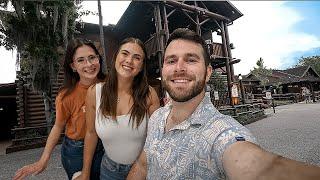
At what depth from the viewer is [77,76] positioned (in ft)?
8.51

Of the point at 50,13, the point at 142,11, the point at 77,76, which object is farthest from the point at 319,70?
the point at 77,76

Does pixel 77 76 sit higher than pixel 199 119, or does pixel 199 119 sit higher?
pixel 77 76

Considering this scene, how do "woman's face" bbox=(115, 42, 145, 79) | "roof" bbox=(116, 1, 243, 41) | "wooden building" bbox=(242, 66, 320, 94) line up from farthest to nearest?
"wooden building" bbox=(242, 66, 320, 94) < "roof" bbox=(116, 1, 243, 41) < "woman's face" bbox=(115, 42, 145, 79)

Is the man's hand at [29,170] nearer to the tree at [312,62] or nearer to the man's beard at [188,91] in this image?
the man's beard at [188,91]

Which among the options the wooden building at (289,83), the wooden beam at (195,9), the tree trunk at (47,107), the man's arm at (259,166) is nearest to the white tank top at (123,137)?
the man's arm at (259,166)

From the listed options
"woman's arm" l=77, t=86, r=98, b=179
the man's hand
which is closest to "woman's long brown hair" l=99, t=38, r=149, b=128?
"woman's arm" l=77, t=86, r=98, b=179

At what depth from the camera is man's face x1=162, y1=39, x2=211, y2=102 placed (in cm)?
154

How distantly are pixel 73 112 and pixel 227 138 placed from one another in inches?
63.6

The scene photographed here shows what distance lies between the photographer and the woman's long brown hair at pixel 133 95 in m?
1.99

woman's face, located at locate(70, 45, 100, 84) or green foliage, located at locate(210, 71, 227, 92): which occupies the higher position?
green foliage, located at locate(210, 71, 227, 92)

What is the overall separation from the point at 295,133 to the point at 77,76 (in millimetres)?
9154

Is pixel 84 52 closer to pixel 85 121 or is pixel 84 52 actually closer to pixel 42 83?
pixel 85 121

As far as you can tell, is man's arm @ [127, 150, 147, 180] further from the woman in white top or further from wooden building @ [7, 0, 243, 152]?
wooden building @ [7, 0, 243, 152]

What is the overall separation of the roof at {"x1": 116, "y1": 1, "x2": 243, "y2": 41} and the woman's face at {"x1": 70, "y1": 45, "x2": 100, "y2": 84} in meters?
13.8
